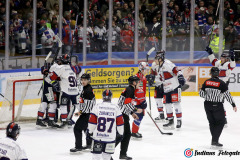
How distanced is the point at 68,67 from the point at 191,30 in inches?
207

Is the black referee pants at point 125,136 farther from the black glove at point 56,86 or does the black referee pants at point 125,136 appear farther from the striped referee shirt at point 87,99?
the black glove at point 56,86

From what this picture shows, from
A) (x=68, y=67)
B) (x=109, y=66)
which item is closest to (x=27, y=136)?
(x=68, y=67)

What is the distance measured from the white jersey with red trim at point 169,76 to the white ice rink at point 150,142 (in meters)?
0.74

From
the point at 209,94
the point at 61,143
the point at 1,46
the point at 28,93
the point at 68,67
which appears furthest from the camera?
the point at 1,46

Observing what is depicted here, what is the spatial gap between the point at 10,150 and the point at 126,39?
825cm

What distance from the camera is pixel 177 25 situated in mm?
12430

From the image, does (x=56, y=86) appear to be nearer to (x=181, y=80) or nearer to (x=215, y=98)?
(x=181, y=80)

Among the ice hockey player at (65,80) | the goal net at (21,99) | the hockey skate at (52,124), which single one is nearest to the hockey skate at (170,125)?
the ice hockey player at (65,80)

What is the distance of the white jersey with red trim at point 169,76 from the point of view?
8.18 meters

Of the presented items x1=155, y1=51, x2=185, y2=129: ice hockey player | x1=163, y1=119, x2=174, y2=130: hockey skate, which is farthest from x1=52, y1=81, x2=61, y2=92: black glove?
x1=163, y1=119, x2=174, y2=130: hockey skate

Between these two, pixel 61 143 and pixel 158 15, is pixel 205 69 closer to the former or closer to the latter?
pixel 158 15

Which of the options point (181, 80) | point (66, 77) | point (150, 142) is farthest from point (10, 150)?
point (181, 80)

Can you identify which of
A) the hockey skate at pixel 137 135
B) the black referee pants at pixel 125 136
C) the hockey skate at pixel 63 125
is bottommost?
the hockey skate at pixel 137 135

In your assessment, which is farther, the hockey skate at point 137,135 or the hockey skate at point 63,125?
the hockey skate at point 63,125
